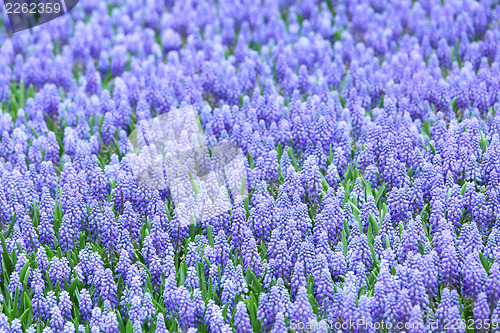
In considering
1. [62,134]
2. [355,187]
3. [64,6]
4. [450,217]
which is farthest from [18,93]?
[450,217]

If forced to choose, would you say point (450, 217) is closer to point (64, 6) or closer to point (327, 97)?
point (327, 97)

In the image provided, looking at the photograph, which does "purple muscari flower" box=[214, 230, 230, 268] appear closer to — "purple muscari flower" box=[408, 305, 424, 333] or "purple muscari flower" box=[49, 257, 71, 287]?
"purple muscari flower" box=[49, 257, 71, 287]

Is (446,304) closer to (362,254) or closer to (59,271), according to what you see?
(362,254)

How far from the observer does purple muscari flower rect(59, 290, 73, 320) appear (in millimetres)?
6141

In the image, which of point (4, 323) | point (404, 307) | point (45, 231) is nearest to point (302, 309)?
point (404, 307)

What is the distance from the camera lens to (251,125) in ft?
28.4

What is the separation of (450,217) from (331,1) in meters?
7.30

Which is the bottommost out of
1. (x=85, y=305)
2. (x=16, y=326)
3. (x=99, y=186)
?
(x=85, y=305)

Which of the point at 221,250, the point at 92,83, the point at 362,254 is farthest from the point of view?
the point at 92,83

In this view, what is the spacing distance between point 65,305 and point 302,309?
216 centimetres

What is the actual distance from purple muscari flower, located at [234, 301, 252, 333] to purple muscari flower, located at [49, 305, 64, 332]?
1578 mm

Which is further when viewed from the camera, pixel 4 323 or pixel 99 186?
pixel 99 186

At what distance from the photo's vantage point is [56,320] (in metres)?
6.03

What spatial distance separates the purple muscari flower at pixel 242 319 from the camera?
5.90m
